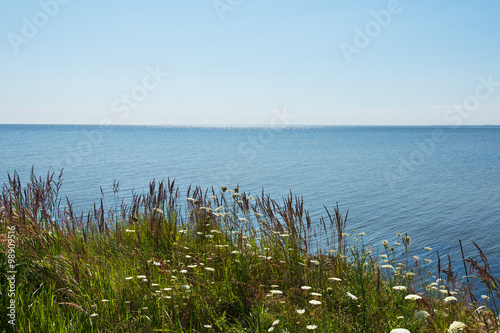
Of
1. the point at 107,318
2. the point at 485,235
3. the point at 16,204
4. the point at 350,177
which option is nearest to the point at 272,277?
the point at 107,318

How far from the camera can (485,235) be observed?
37.4ft

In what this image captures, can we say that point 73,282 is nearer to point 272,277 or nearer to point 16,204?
point 272,277

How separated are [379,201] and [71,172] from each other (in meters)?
19.0

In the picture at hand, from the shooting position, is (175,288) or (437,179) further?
(437,179)

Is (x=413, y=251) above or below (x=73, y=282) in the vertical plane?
below

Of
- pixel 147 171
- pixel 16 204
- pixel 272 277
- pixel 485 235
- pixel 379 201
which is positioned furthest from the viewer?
pixel 147 171

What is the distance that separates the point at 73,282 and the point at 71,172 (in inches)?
884

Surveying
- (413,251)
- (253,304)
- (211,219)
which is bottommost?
(413,251)

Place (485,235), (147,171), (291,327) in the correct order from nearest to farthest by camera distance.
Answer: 1. (291,327)
2. (485,235)
3. (147,171)

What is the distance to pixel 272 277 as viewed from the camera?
14.8ft

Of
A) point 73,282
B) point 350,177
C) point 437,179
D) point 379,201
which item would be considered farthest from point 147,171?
point 73,282

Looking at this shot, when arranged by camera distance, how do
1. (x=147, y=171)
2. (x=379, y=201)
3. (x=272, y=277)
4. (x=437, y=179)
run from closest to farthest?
(x=272, y=277) → (x=379, y=201) → (x=437, y=179) → (x=147, y=171)

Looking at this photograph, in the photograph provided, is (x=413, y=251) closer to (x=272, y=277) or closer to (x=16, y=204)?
(x=272, y=277)

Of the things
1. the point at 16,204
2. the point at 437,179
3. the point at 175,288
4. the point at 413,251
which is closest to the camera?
the point at 175,288
